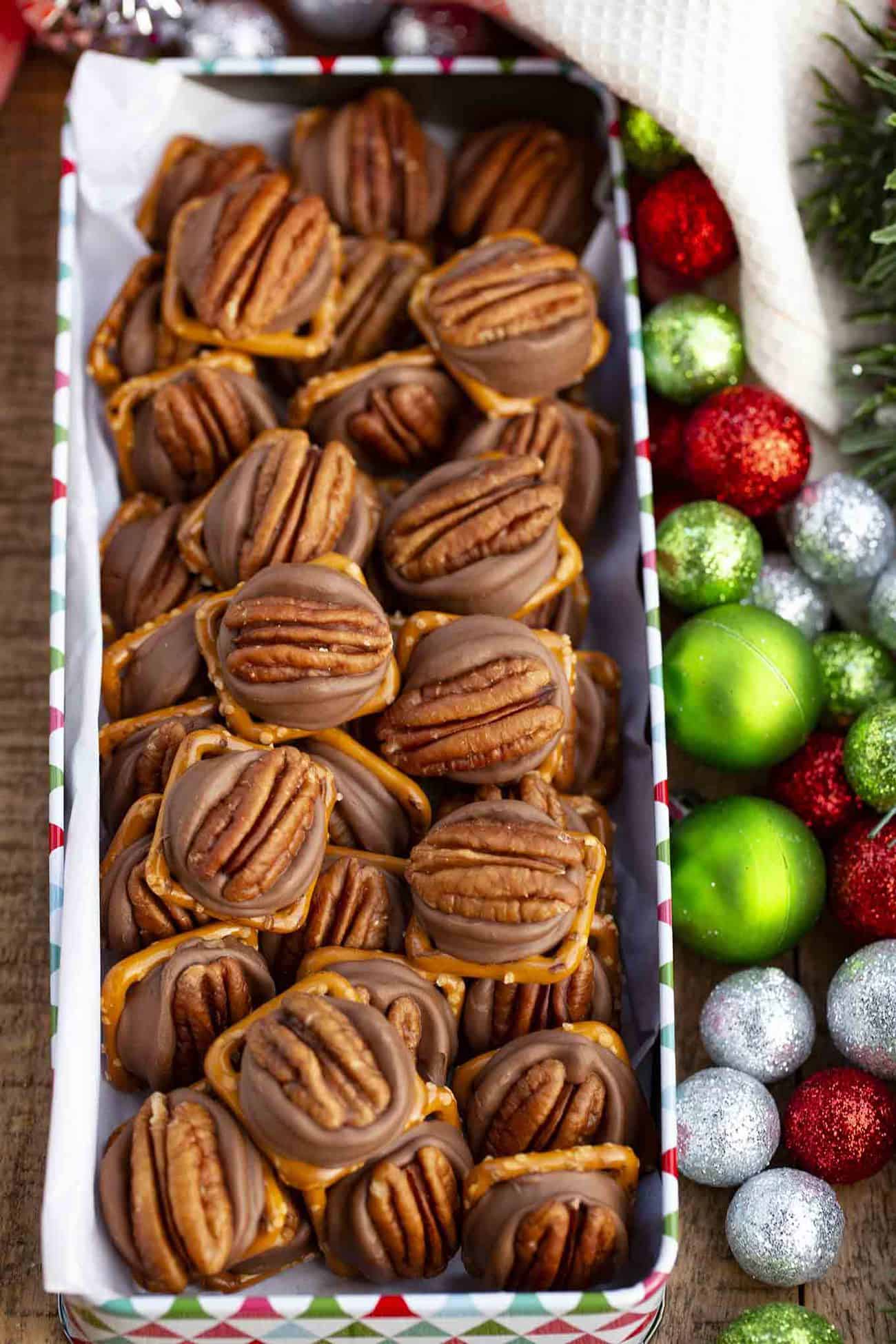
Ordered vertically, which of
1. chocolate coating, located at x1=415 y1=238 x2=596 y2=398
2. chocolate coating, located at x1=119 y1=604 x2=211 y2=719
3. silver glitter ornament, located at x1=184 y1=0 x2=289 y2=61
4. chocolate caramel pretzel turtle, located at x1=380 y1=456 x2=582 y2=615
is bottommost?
chocolate coating, located at x1=119 y1=604 x2=211 y2=719

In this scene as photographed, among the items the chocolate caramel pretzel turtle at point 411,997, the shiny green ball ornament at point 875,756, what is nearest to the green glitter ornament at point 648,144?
the shiny green ball ornament at point 875,756

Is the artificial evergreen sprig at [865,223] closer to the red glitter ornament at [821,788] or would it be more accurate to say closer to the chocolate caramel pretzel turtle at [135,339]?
the red glitter ornament at [821,788]

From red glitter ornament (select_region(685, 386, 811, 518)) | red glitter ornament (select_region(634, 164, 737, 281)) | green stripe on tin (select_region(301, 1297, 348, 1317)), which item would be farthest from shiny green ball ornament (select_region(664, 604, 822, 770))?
green stripe on tin (select_region(301, 1297, 348, 1317))

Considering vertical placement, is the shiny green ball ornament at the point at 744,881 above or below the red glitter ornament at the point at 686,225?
below

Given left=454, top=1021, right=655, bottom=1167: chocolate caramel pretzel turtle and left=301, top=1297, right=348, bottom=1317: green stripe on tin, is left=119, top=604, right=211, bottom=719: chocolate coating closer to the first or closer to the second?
left=454, top=1021, right=655, bottom=1167: chocolate caramel pretzel turtle

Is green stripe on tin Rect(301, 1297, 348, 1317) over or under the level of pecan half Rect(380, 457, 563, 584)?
under

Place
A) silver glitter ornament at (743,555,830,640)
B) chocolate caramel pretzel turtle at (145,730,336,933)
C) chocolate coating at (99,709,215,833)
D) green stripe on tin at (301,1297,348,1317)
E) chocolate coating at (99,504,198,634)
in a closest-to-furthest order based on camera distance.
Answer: green stripe on tin at (301,1297,348,1317) < chocolate caramel pretzel turtle at (145,730,336,933) < chocolate coating at (99,709,215,833) < chocolate coating at (99,504,198,634) < silver glitter ornament at (743,555,830,640)

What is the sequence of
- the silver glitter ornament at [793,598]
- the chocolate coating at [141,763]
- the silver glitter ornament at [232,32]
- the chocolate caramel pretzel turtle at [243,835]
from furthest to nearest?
the silver glitter ornament at [232,32] < the silver glitter ornament at [793,598] < the chocolate coating at [141,763] < the chocolate caramel pretzel turtle at [243,835]
